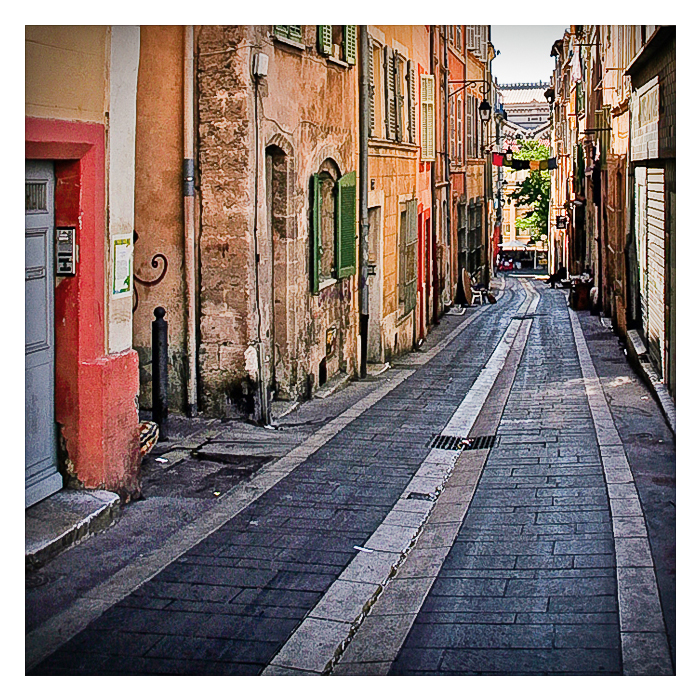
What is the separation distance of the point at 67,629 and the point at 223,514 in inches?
79.4

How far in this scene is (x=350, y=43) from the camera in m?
13.2

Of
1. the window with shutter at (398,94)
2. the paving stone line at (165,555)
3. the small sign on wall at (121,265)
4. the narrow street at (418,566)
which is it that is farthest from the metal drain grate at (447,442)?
the window with shutter at (398,94)

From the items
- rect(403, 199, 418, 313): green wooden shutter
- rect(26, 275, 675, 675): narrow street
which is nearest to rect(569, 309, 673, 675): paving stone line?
rect(26, 275, 675, 675): narrow street

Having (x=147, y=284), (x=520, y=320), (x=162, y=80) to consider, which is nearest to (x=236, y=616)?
(x=147, y=284)

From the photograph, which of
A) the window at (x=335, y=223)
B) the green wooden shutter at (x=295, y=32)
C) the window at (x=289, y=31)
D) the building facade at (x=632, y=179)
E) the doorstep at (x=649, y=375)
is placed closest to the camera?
the doorstep at (x=649, y=375)

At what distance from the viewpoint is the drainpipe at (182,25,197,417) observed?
9.45m

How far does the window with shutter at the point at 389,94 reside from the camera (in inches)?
631

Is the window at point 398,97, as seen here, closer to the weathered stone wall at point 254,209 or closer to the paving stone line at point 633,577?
the weathered stone wall at point 254,209

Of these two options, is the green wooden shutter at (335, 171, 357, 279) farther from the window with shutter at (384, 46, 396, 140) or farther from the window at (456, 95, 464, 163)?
the window at (456, 95, 464, 163)

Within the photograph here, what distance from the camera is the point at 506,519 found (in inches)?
276

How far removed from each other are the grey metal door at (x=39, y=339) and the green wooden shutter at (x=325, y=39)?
20.2ft

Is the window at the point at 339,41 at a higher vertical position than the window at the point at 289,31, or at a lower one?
higher

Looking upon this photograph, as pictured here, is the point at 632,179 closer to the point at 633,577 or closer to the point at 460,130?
the point at 633,577
